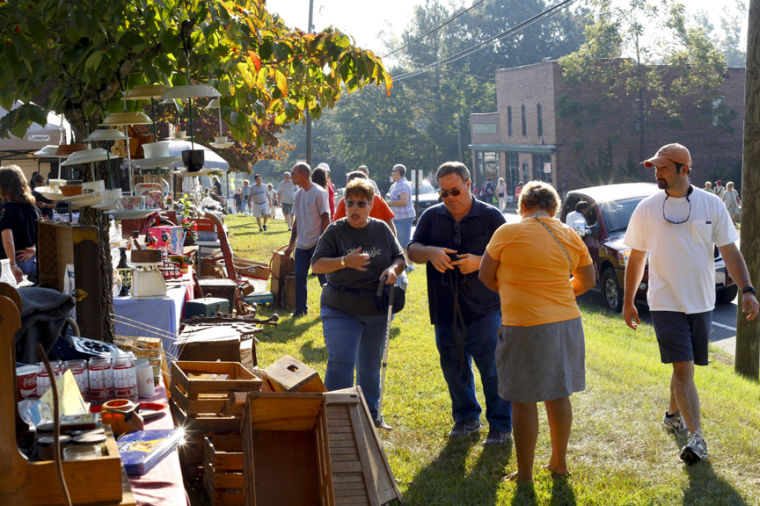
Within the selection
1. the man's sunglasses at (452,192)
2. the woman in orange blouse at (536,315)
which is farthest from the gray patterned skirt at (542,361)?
the man's sunglasses at (452,192)

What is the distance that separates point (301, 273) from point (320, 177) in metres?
1.47

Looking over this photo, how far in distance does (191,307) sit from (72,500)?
622cm

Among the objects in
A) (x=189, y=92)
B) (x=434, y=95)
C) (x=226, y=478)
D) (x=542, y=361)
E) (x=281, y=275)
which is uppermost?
(x=434, y=95)

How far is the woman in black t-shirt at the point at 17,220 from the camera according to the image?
902cm

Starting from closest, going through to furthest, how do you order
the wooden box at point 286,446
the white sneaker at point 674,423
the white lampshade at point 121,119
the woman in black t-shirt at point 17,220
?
the wooden box at point 286,446
the white lampshade at point 121,119
the white sneaker at point 674,423
the woman in black t-shirt at point 17,220

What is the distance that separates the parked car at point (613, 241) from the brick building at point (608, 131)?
39.8m

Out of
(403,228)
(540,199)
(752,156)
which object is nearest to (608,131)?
(403,228)

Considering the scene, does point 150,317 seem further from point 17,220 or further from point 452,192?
point 17,220

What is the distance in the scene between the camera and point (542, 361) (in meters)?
5.31

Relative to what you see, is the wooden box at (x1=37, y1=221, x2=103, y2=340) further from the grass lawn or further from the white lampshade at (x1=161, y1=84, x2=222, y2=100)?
the grass lawn

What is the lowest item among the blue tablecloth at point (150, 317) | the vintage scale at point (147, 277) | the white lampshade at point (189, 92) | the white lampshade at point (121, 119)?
the blue tablecloth at point (150, 317)

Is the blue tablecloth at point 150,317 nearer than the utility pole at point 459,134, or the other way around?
the blue tablecloth at point 150,317

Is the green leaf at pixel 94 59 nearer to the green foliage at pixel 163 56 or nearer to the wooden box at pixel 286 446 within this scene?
the green foliage at pixel 163 56

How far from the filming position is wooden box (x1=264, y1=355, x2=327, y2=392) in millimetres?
5477
